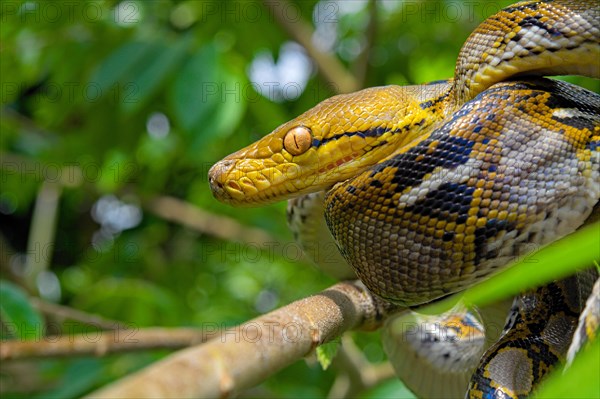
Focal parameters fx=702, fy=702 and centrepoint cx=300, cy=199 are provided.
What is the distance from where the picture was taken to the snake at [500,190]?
151 centimetres

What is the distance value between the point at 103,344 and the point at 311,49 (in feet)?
7.39

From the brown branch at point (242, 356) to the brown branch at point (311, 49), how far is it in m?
2.55

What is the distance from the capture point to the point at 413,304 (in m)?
1.64

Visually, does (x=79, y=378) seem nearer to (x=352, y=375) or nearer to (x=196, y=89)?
(x=352, y=375)

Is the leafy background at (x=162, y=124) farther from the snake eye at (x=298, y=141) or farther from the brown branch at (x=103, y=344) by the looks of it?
the snake eye at (x=298, y=141)

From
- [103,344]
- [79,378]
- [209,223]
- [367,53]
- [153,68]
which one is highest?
[153,68]

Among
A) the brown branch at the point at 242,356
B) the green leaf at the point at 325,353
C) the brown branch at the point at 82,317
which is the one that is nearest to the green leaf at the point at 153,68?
the brown branch at the point at 82,317

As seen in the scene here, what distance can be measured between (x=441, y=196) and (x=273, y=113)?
7.65 ft

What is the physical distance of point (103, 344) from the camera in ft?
7.23

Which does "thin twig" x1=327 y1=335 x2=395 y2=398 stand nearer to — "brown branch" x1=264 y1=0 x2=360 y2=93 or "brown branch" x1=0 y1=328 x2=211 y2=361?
"brown branch" x1=0 y1=328 x2=211 y2=361

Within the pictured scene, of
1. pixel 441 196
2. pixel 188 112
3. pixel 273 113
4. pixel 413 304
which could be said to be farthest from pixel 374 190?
pixel 273 113

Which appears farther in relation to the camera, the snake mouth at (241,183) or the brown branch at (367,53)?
the brown branch at (367,53)

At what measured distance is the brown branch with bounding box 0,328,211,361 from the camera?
193 centimetres

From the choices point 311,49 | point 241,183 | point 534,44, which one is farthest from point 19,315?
point 311,49
